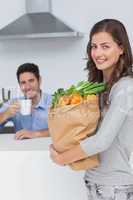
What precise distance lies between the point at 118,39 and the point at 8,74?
2755 mm

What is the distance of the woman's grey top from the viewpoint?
1.02m

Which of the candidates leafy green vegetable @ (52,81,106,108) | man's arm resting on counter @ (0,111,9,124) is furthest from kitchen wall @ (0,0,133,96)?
leafy green vegetable @ (52,81,106,108)

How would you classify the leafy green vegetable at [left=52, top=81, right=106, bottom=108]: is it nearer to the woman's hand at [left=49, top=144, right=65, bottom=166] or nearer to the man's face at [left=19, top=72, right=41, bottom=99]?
the woman's hand at [left=49, top=144, right=65, bottom=166]

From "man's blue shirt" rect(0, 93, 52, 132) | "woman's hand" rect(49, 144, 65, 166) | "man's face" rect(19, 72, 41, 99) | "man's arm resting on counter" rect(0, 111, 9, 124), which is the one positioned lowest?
"man's blue shirt" rect(0, 93, 52, 132)

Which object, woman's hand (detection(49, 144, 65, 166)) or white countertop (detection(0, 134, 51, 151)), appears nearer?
woman's hand (detection(49, 144, 65, 166))

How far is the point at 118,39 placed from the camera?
1.09 meters

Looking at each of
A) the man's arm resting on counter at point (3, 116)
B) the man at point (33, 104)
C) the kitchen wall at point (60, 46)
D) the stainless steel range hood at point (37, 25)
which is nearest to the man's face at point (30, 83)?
the man at point (33, 104)

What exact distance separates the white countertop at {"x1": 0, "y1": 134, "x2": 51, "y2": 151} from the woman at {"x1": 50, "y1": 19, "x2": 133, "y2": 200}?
40cm

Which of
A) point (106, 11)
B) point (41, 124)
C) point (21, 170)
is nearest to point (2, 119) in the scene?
point (41, 124)

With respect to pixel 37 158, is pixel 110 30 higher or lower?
higher

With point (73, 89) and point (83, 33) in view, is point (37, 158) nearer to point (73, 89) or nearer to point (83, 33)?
point (73, 89)

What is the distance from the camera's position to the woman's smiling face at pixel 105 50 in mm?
1089

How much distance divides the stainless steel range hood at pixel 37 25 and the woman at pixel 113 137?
7.47 feet

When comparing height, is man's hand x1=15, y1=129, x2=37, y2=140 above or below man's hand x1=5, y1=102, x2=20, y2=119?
below
